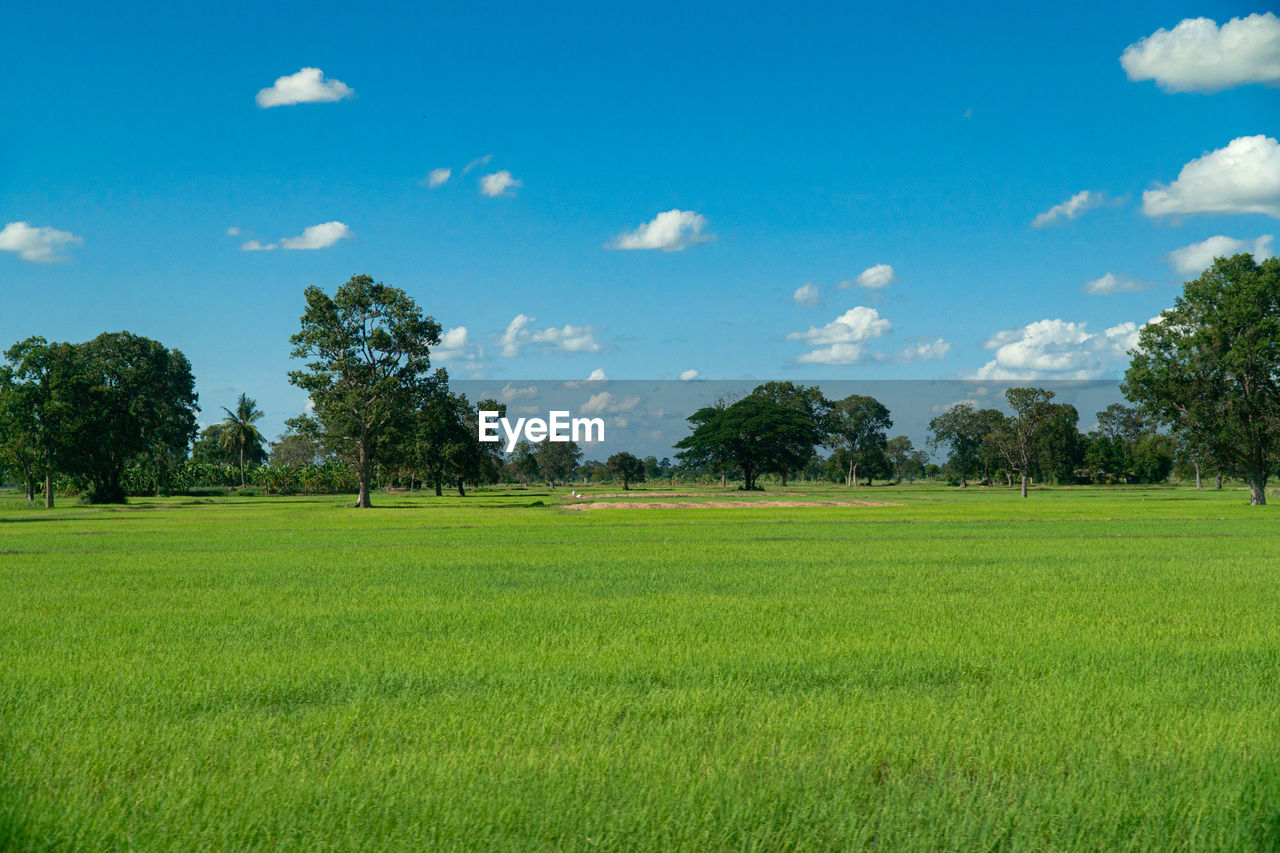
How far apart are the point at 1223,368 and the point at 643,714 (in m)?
56.8

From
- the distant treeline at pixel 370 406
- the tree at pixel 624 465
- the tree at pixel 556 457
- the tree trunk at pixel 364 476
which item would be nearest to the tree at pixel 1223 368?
the distant treeline at pixel 370 406

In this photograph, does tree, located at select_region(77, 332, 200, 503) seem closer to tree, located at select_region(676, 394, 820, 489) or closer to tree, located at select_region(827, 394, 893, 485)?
tree, located at select_region(676, 394, 820, 489)

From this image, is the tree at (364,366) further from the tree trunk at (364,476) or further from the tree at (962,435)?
the tree at (962,435)

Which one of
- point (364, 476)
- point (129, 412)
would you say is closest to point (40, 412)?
point (129, 412)

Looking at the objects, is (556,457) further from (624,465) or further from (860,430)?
(860,430)

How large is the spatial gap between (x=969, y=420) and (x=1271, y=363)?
8125cm

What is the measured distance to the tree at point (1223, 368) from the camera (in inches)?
2036

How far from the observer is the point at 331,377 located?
6562cm

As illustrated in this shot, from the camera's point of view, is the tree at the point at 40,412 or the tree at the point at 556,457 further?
the tree at the point at 556,457

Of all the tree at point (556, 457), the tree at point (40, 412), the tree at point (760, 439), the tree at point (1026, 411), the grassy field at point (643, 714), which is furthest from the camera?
the tree at point (556, 457)

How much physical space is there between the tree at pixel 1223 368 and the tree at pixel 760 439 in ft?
222

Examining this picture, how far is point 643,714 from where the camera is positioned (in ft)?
24.4

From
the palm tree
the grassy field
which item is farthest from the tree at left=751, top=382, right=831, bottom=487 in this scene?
the grassy field

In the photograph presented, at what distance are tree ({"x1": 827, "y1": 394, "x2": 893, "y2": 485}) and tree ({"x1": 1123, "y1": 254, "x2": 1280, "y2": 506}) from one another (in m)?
85.8
